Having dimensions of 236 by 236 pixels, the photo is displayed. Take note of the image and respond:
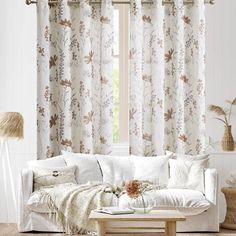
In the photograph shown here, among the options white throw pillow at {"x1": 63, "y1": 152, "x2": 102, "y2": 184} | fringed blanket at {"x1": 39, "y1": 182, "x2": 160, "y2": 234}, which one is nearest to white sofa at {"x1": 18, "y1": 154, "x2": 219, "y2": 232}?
fringed blanket at {"x1": 39, "y1": 182, "x2": 160, "y2": 234}

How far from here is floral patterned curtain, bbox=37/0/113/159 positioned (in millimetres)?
8555

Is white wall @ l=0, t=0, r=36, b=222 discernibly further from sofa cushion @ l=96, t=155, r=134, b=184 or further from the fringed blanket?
the fringed blanket

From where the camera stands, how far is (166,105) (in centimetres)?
869

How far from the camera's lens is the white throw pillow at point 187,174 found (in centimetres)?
762

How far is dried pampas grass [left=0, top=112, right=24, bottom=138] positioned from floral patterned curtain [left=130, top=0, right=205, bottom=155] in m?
1.69

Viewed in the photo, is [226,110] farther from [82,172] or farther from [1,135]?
[1,135]

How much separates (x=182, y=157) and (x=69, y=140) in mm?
1499

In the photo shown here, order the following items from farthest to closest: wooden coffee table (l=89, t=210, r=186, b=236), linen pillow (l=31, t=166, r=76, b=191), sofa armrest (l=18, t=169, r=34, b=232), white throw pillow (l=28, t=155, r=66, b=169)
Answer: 1. white throw pillow (l=28, t=155, r=66, b=169)
2. linen pillow (l=31, t=166, r=76, b=191)
3. sofa armrest (l=18, t=169, r=34, b=232)
4. wooden coffee table (l=89, t=210, r=186, b=236)

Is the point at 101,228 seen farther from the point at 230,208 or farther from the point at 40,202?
the point at 230,208

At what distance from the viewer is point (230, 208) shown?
7914 millimetres

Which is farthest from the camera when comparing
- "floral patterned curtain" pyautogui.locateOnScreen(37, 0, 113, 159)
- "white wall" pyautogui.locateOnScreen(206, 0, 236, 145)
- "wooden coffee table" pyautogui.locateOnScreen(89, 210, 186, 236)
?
"floral patterned curtain" pyautogui.locateOnScreen(37, 0, 113, 159)

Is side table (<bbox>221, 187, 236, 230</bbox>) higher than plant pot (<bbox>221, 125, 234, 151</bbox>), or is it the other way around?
plant pot (<bbox>221, 125, 234, 151</bbox>)

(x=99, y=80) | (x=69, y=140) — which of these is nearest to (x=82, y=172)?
(x=69, y=140)

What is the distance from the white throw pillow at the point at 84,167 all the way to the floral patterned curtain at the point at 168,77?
84 centimetres
